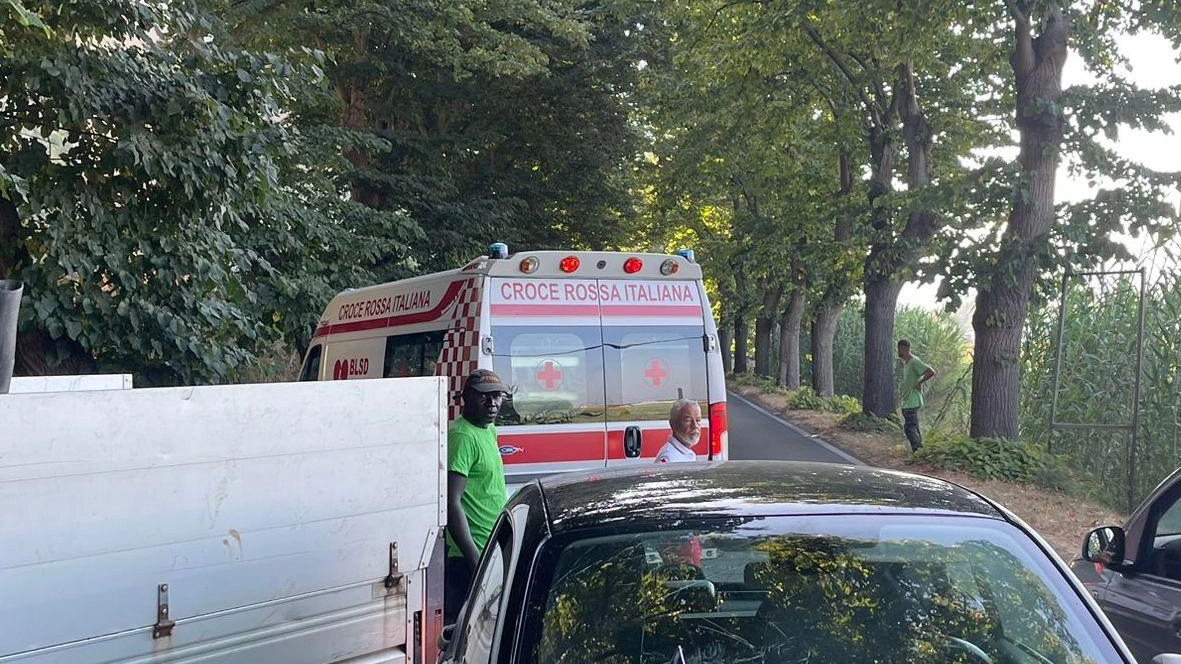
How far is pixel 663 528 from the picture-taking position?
3176 mm

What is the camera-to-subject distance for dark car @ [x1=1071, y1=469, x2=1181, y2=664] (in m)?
4.28

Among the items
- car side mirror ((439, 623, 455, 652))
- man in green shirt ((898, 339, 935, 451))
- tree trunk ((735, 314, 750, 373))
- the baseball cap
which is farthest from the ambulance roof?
tree trunk ((735, 314, 750, 373))

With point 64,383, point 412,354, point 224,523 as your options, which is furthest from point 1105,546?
point 412,354

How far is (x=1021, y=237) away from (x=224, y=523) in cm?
1241

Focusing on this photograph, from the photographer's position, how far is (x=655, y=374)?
840 cm

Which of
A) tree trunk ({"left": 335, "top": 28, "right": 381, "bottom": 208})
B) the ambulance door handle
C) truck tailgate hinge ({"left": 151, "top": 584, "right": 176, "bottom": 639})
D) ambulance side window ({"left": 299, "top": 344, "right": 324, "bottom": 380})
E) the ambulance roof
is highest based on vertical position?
tree trunk ({"left": 335, "top": 28, "right": 381, "bottom": 208})

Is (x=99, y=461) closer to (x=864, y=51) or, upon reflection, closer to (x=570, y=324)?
(x=570, y=324)

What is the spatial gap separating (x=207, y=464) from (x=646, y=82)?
20.8m

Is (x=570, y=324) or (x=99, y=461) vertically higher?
(x=570, y=324)

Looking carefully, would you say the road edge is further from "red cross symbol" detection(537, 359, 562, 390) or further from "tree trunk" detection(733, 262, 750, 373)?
"tree trunk" detection(733, 262, 750, 373)

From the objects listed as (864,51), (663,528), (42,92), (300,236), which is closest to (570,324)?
(42,92)

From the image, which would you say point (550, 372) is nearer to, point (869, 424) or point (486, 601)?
point (486, 601)

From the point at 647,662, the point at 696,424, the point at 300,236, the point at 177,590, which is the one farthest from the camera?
the point at 300,236

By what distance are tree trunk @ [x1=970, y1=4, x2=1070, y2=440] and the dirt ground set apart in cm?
129
